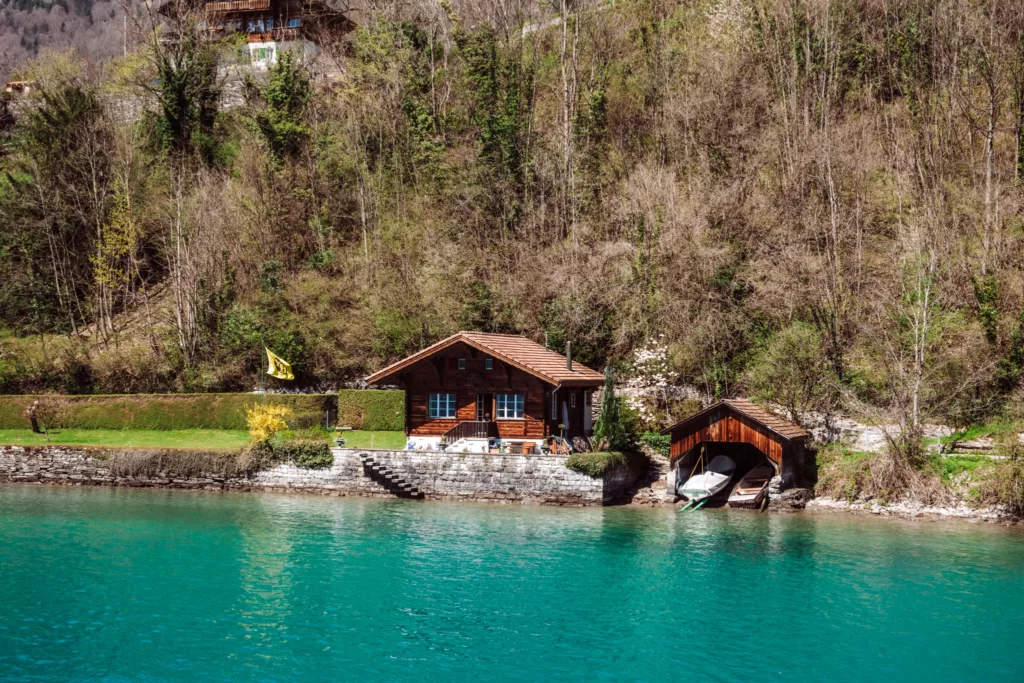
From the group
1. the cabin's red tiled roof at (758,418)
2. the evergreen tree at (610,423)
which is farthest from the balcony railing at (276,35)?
the cabin's red tiled roof at (758,418)

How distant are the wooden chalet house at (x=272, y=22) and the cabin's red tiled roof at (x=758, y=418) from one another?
47972 millimetres

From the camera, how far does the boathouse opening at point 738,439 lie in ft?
121

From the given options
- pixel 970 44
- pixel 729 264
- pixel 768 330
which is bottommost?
pixel 768 330

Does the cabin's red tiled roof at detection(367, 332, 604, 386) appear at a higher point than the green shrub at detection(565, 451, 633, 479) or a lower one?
higher

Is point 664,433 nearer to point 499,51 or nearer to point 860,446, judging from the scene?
point 860,446

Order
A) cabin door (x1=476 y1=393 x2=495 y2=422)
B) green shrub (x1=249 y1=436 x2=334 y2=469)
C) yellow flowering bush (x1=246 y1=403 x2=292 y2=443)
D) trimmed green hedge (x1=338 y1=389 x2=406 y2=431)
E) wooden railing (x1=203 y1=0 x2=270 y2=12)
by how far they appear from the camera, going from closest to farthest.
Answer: green shrub (x1=249 y1=436 x2=334 y2=469) → cabin door (x1=476 y1=393 x2=495 y2=422) → yellow flowering bush (x1=246 y1=403 x2=292 y2=443) → trimmed green hedge (x1=338 y1=389 x2=406 y2=431) → wooden railing (x1=203 y1=0 x2=270 y2=12)

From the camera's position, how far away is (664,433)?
4034 centimetres

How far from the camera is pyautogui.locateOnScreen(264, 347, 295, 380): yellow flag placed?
5119cm

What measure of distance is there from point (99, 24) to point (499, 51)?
7018 cm

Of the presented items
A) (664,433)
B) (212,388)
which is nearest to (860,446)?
(664,433)

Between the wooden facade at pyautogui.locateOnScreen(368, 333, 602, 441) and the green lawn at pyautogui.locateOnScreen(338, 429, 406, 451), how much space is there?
5.94ft

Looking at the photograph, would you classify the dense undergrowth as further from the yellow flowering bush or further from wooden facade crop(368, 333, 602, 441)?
the yellow flowering bush

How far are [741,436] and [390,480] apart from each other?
531 inches

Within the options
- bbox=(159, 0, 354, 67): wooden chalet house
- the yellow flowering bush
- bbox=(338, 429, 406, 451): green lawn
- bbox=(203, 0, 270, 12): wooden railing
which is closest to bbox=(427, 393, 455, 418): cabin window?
bbox=(338, 429, 406, 451): green lawn
